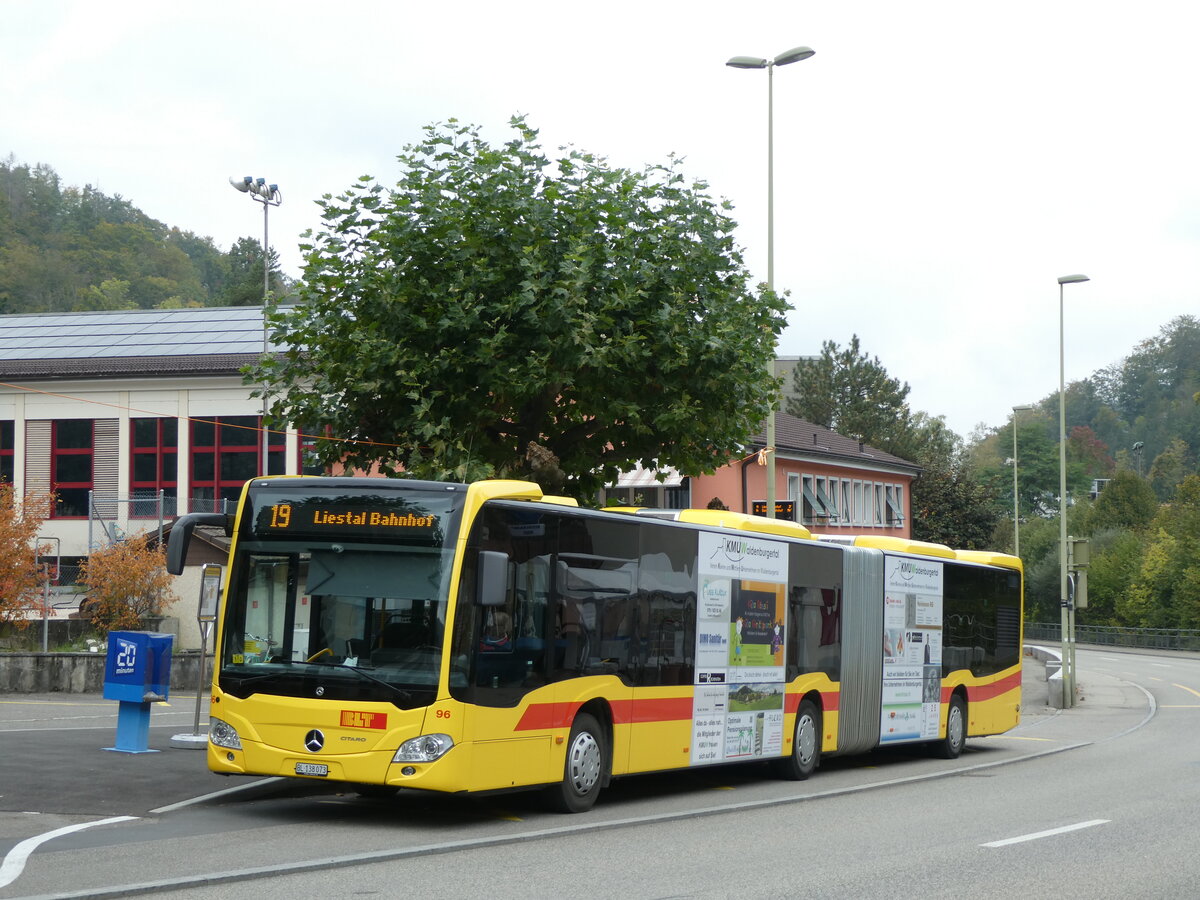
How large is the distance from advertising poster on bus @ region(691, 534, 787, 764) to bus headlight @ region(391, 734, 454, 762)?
453cm

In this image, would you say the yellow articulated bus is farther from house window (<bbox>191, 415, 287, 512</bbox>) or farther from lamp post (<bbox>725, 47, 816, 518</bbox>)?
house window (<bbox>191, 415, 287, 512</bbox>)

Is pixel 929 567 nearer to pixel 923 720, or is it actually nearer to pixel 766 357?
pixel 923 720

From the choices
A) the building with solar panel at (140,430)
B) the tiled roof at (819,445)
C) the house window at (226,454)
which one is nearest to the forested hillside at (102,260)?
the tiled roof at (819,445)

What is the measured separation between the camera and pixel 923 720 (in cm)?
2302

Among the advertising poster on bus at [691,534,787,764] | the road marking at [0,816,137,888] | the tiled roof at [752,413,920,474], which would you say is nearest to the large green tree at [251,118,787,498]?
the advertising poster on bus at [691,534,787,764]

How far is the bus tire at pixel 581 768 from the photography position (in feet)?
46.5

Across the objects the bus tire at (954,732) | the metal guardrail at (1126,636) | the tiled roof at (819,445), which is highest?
the tiled roof at (819,445)

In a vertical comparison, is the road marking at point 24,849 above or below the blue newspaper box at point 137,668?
below

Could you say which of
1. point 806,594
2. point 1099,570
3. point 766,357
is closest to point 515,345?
point 766,357

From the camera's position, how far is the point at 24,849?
10.8m

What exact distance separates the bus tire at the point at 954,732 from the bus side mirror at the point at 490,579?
1281 cm

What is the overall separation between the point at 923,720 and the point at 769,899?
14.4 metres

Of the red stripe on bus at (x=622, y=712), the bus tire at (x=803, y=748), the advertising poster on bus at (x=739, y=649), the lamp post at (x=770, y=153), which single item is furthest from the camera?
the lamp post at (x=770, y=153)

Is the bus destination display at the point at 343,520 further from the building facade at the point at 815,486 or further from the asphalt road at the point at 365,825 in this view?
the building facade at the point at 815,486
